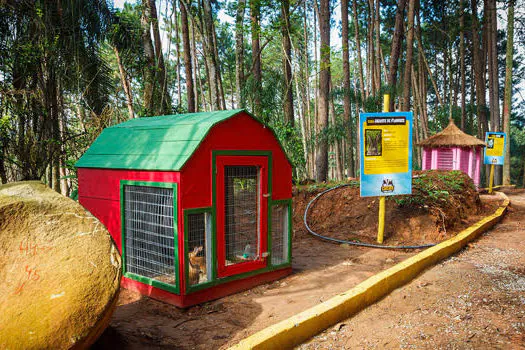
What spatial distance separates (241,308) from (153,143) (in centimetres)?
246

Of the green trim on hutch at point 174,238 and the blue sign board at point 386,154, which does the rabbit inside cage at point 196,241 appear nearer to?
the green trim on hutch at point 174,238

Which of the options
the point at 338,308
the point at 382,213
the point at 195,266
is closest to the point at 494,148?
the point at 382,213

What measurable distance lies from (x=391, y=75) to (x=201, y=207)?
33.1 ft

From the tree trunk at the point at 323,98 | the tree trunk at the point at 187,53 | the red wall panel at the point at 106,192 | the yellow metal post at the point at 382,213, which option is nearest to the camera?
the red wall panel at the point at 106,192

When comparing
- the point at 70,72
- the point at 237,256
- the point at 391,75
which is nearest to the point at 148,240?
the point at 237,256

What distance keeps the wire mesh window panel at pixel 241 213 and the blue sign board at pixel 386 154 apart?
2.61m

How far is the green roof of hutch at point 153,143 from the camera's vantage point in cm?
496

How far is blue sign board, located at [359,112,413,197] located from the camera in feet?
24.2

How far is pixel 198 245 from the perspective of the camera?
520 cm

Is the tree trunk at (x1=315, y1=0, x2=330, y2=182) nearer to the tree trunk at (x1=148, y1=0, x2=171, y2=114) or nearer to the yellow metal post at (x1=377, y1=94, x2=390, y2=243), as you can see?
the tree trunk at (x1=148, y1=0, x2=171, y2=114)

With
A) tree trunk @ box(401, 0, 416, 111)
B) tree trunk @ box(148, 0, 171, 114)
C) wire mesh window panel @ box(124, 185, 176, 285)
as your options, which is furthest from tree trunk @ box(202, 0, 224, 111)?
wire mesh window panel @ box(124, 185, 176, 285)

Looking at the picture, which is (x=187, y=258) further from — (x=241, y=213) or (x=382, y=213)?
(x=382, y=213)

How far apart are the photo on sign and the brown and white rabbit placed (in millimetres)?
3812

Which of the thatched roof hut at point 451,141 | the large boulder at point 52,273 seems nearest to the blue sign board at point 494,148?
the thatched roof hut at point 451,141
